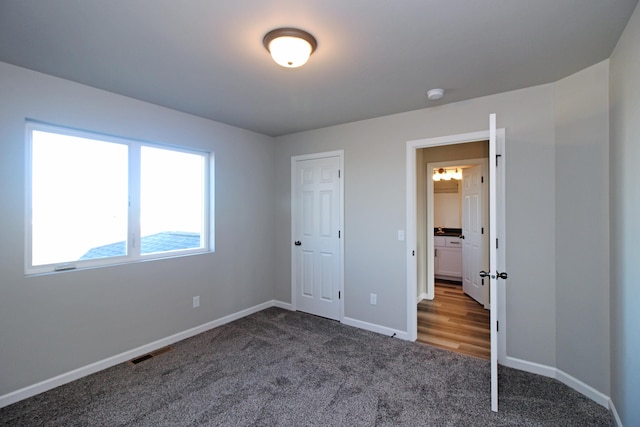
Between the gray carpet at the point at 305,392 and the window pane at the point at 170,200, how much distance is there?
116 centimetres

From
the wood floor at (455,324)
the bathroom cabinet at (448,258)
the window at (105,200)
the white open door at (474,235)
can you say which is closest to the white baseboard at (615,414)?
the wood floor at (455,324)

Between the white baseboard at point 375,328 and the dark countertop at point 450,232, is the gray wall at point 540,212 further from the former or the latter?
the dark countertop at point 450,232

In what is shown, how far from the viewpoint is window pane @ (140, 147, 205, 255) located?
3.12 meters

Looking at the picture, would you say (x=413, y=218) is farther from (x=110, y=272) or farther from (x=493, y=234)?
(x=110, y=272)

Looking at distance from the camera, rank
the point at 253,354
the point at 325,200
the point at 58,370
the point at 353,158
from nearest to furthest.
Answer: the point at 58,370 → the point at 253,354 → the point at 353,158 → the point at 325,200

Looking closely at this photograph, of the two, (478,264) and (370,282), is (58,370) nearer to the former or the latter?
(370,282)

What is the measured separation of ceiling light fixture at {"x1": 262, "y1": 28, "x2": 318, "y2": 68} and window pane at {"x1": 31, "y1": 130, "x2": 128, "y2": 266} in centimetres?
200

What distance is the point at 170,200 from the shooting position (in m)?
3.35

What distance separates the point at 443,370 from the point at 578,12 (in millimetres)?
2707

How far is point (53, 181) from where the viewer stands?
8.29 feet

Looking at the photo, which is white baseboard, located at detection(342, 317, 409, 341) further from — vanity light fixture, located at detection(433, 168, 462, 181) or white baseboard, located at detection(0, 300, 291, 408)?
vanity light fixture, located at detection(433, 168, 462, 181)

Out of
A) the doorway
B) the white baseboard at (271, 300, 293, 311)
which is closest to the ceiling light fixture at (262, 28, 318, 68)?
the doorway

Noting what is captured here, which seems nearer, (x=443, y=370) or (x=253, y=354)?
(x=443, y=370)

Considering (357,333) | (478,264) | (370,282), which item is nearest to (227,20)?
(370,282)
